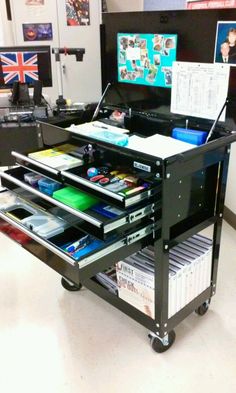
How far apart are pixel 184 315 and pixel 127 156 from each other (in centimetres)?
74

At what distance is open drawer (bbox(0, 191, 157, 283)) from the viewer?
107 cm

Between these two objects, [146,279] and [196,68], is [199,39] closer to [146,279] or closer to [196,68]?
[196,68]

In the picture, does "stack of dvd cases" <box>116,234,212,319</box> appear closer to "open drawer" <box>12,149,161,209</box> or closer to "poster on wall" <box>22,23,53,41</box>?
"open drawer" <box>12,149,161,209</box>

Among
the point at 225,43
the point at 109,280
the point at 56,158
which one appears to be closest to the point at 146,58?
the point at 225,43

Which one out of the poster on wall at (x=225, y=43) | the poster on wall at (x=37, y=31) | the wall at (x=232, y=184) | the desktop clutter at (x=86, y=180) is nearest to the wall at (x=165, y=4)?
the poster on wall at (x=37, y=31)

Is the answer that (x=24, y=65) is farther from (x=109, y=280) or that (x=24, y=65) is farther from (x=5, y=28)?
(x=5, y=28)

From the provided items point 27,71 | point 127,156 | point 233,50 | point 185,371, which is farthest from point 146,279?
point 27,71

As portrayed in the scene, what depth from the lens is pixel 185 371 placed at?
4.63 feet

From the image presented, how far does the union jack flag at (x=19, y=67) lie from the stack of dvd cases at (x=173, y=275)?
1.17 meters

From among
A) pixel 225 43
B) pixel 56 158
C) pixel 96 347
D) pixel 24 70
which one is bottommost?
pixel 96 347

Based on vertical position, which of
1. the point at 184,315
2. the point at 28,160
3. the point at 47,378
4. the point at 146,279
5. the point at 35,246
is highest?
the point at 28,160

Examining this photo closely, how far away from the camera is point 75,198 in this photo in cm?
122

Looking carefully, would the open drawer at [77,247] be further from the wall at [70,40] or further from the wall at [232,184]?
the wall at [70,40]

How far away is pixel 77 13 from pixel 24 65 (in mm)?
1536
